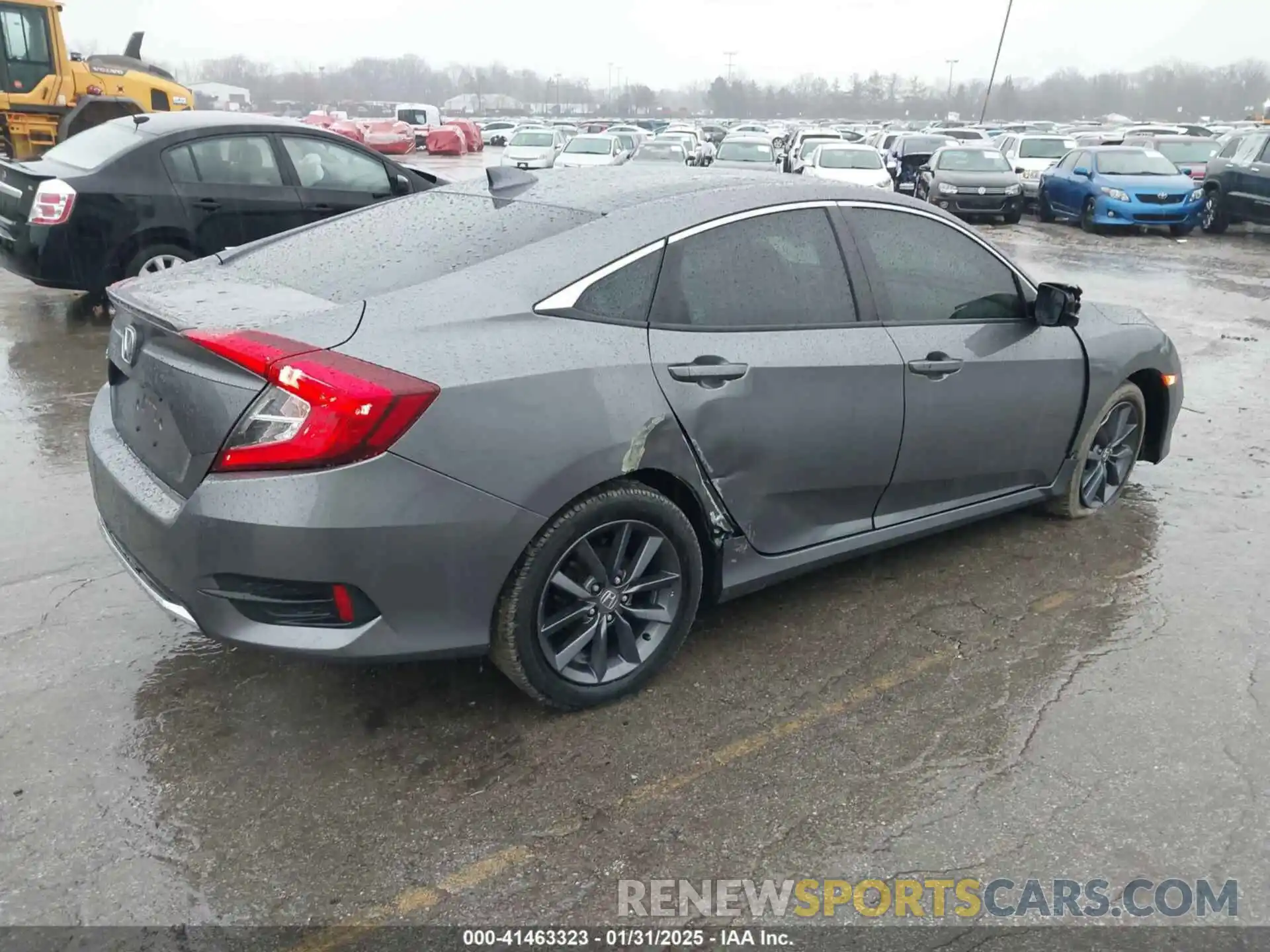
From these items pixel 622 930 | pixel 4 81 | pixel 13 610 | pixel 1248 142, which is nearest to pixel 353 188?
pixel 13 610

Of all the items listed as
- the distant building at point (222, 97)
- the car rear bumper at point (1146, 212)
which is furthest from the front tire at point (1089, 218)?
the distant building at point (222, 97)

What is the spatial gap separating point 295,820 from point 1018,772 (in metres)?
2.00

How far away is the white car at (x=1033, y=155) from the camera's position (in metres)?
21.0

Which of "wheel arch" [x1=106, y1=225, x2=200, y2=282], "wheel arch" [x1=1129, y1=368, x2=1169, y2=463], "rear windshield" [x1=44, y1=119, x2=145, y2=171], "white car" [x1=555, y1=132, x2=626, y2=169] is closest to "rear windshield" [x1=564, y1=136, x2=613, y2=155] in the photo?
"white car" [x1=555, y1=132, x2=626, y2=169]

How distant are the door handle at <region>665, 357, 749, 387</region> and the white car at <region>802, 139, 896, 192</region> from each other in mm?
16015

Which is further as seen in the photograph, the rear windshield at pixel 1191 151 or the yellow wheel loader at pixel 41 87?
the rear windshield at pixel 1191 151

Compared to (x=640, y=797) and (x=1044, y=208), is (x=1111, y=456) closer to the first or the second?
(x=640, y=797)

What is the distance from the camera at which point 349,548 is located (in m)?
2.57

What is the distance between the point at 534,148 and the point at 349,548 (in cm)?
2782

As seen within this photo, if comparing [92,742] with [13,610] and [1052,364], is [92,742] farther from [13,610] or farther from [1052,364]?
[1052,364]

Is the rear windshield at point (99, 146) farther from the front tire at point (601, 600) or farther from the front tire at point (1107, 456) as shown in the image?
the front tire at point (1107, 456)

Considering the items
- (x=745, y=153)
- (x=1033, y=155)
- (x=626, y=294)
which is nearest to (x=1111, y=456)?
(x=626, y=294)

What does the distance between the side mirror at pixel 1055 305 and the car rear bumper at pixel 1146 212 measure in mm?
14910

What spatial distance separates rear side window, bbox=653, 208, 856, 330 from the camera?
3.21m
